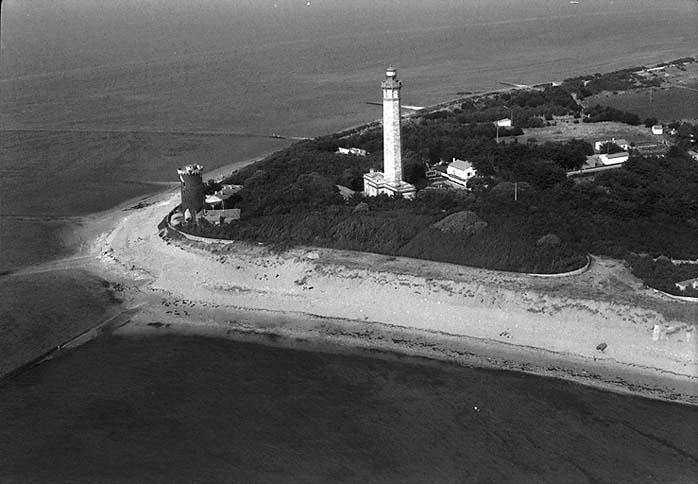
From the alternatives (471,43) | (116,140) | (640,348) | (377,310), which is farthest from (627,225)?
(471,43)

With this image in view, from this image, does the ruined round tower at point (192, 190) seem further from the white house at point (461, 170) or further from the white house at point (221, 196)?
the white house at point (461, 170)

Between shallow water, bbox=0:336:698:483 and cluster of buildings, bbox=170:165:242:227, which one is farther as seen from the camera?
cluster of buildings, bbox=170:165:242:227

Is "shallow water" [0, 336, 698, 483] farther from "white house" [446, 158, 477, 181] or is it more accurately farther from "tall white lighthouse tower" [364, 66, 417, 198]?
"white house" [446, 158, 477, 181]

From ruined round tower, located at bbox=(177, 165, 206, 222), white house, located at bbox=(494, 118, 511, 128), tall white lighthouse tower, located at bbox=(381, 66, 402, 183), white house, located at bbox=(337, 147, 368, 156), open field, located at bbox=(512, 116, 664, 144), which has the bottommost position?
open field, located at bbox=(512, 116, 664, 144)

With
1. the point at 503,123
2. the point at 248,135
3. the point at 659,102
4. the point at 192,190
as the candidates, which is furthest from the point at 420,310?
the point at 659,102

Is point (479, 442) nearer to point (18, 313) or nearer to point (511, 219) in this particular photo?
point (511, 219)

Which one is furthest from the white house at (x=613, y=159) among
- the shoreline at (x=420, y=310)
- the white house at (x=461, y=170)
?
the shoreline at (x=420, y=310)

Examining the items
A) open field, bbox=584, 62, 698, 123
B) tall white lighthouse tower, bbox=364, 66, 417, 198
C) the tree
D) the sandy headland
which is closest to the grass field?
open field, bbox=584, 62, 698, 123
